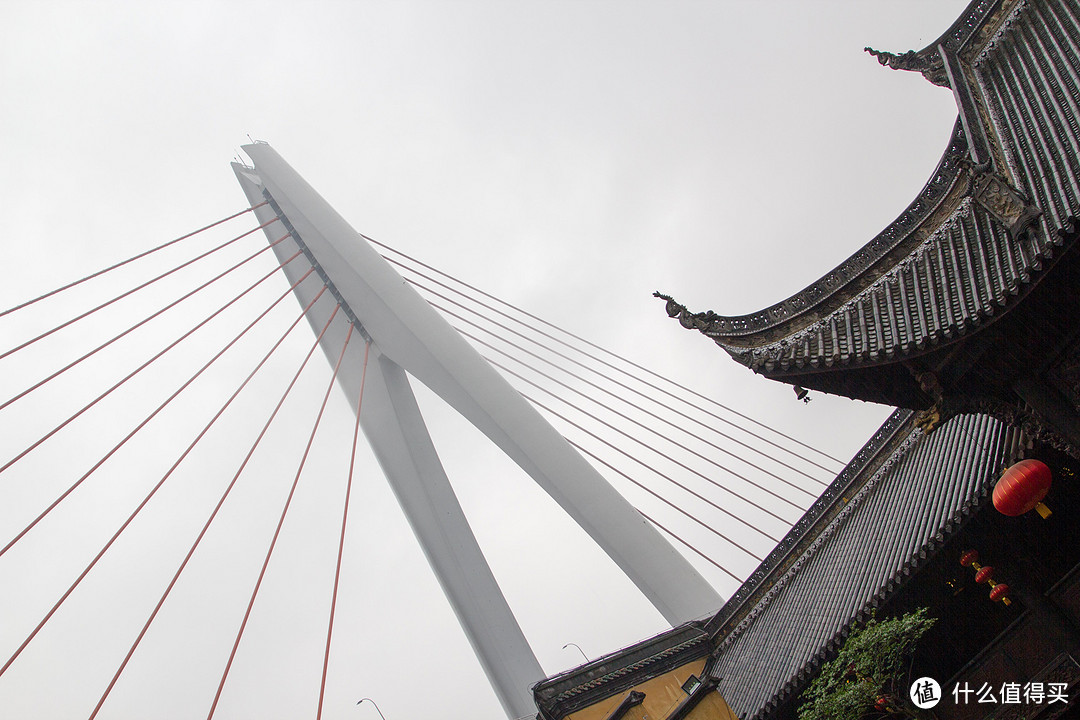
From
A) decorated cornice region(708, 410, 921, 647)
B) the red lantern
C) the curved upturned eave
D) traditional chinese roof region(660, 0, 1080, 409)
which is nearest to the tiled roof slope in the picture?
decorated cornice region(708, 410, 921, 647)

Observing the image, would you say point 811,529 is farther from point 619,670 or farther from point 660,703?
point 619,670

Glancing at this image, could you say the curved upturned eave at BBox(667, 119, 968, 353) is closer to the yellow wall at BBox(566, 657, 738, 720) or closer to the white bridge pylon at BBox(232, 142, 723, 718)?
the white bridge pylon at BBox(232, 142, 723, 718)

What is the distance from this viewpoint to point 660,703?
1152 centimetres

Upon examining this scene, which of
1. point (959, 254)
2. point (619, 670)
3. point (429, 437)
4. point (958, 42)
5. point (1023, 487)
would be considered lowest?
point (1023, 487)

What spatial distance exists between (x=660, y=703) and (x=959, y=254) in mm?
7753

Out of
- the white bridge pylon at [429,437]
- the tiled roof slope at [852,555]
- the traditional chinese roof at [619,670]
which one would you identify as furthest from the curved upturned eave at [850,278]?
the traditional chinese roof at [619,670]

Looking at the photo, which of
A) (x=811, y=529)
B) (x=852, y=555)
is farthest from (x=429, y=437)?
(x=852, y=555)

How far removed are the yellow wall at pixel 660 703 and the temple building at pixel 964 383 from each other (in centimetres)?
8

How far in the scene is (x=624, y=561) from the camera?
12547mm

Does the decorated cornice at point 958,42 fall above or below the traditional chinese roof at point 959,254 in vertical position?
above

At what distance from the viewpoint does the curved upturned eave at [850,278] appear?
8.30m

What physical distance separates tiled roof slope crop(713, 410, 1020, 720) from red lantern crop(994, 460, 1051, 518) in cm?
44

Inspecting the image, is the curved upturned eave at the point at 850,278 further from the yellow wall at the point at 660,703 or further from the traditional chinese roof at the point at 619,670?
the traditional chinese roof at the point at 619,670

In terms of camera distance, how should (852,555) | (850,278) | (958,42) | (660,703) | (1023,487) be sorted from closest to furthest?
1. (1023,487)
2. (850,278)
3. (852,555)
4. (958,42)
5. (660,703)
